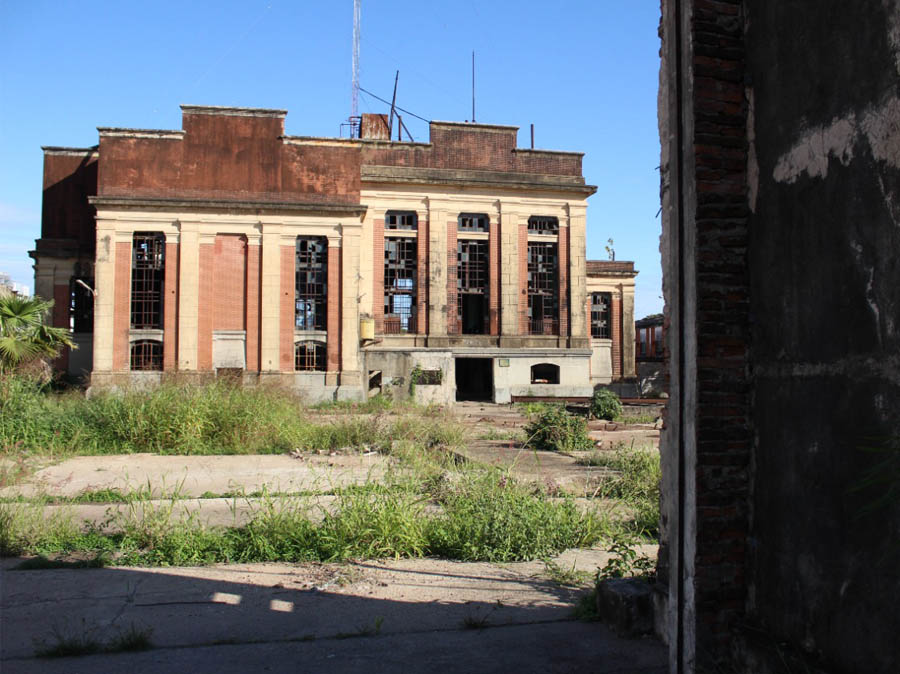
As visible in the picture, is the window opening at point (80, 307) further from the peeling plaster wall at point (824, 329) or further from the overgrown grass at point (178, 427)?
the peeling plaster wall at point (824, 329)

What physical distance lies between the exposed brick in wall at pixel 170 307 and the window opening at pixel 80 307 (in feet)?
16.2

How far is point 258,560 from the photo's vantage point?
19.0ft

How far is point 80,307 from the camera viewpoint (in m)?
31.5

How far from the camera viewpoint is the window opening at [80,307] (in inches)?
1230

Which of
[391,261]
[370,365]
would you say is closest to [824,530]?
[370,365]

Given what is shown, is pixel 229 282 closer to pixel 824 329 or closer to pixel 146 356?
pixel 146 356

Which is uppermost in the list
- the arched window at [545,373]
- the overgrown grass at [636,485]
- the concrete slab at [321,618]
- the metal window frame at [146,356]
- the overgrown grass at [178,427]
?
the metal window frame at [146,356]

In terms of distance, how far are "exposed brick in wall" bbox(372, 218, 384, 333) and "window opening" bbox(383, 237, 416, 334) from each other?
342mm

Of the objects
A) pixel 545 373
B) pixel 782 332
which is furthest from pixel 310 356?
pixel 782 332

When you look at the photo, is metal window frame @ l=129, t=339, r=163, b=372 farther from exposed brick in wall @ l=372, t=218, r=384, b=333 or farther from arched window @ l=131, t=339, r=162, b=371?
exposed brick in wall @ l=372, t=218, r=384, b=333

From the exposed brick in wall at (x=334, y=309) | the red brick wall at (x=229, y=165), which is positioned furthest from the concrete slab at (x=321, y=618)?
the red brick wall at (x=229, y=165)

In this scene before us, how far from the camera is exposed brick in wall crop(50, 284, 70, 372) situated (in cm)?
3016

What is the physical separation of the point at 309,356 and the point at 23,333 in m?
13.9

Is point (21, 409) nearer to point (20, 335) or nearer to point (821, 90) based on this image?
point (20, 335)
